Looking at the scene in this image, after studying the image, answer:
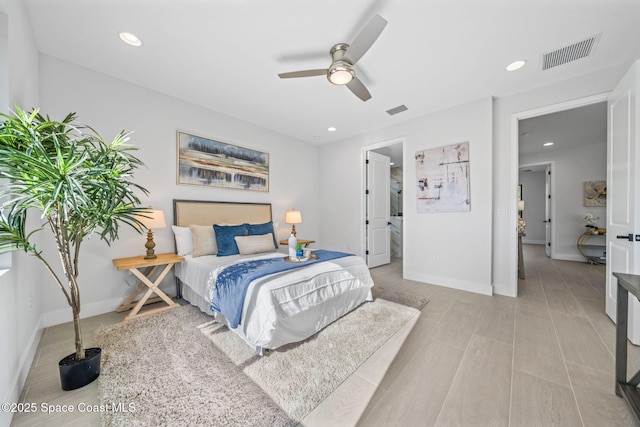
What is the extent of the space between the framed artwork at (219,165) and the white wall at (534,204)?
9034 mm

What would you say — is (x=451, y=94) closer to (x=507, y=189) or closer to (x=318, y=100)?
(x=507, y=189)

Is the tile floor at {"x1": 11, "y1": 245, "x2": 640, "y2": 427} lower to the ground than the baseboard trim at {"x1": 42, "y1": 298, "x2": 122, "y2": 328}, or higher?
lower

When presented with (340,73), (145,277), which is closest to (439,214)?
(340,73)

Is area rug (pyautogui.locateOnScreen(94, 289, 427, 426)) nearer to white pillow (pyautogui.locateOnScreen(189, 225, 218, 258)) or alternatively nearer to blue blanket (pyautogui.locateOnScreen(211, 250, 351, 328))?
blue blanket (pyautogui.locateOnScreen(211, 250, 351, 328))

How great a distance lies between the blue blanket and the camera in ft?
6.46

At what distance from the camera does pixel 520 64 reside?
2.53m

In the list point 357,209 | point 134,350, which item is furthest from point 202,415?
point 357,209

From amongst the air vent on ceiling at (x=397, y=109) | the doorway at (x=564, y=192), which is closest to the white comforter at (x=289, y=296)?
the air vent on ceiling at (x=397, y=109)

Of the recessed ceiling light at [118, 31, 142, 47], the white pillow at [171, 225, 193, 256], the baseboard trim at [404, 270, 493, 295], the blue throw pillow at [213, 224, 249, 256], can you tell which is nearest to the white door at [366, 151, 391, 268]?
the baseboard trim at [404, 270, 493, 295]

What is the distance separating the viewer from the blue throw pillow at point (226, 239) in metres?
3.05

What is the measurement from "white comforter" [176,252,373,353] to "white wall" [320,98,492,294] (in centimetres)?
155

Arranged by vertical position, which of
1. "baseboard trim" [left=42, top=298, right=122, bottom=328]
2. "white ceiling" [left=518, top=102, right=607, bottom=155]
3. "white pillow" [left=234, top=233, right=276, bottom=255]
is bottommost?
"baseboard trim" [left=42, top=298, right=122, bottom=328]

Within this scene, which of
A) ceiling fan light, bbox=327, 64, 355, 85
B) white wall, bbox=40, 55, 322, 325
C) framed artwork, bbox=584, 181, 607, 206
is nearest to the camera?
ceiling fan light, bbox=327, 64, 355, 85

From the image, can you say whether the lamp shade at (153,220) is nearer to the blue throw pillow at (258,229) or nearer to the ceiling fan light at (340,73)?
the blue throw pillow at (258,229)
